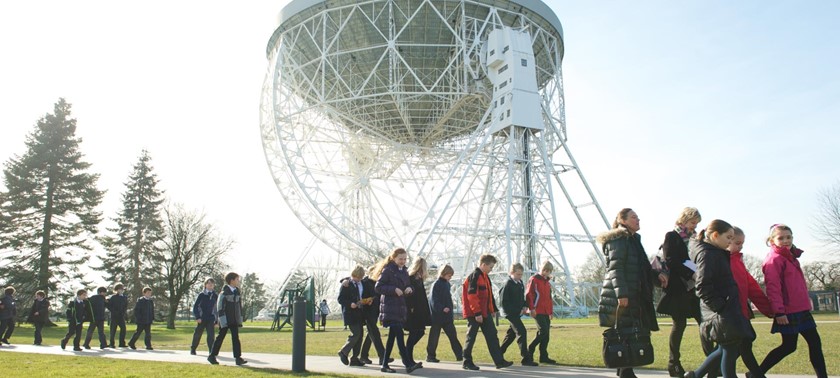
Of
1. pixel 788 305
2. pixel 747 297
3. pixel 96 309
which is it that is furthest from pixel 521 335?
pixel 96 309

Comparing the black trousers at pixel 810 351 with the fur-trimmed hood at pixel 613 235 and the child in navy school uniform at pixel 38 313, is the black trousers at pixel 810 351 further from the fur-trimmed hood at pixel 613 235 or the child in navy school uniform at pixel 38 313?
the child in navy school uniform at pixel 38 313

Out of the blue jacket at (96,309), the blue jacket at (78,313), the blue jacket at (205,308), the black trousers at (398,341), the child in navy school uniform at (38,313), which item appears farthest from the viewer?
the child in navy school uniform at (38,313)

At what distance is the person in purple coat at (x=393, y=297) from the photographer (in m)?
8.73

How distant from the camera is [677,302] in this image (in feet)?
23.2

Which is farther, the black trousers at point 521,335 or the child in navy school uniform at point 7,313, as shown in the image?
the child in navy school uniform at point 7,313

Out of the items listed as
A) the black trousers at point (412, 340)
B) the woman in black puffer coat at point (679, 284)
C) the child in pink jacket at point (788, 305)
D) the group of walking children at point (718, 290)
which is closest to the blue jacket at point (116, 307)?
the black trousers at point (412, 340)

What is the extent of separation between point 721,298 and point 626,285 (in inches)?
31.8

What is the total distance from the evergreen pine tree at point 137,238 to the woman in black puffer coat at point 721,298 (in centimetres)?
4173

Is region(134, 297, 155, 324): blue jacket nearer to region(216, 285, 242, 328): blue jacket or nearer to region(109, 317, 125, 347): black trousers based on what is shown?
region(109, 317, 125, 347): black trousers

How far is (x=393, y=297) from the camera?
28.9 feet

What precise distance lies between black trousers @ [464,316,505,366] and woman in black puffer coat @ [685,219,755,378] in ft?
10.2

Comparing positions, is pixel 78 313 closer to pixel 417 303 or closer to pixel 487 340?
pixel 417 303

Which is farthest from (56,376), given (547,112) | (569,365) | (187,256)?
(187,256)

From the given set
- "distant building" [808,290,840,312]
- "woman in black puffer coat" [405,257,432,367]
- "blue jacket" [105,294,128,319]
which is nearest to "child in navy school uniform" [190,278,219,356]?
"blue jacket" [105,294,128,319]
